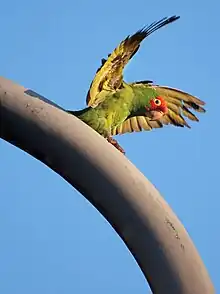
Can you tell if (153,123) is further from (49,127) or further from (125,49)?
(49,127)

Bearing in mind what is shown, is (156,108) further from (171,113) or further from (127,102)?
(127,102)

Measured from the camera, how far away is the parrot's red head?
→ 11.5ft

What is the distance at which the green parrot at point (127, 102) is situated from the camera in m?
3.25

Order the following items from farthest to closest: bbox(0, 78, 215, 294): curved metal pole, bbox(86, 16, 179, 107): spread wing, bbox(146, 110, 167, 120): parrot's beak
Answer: bbox(146, 110, 167, 120): parrot's beak < bbox(86, 16, 179, 107): spread wing < bbox(0, 78, 215, 294): curved metal pole

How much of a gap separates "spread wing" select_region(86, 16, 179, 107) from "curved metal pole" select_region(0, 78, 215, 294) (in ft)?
5.24

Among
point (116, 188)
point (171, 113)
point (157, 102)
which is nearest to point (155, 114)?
point (157, 102)

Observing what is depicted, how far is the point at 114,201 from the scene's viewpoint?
4.37 ft

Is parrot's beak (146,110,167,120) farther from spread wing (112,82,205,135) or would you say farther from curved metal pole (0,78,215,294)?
curved metal pole (0,78,215,294)

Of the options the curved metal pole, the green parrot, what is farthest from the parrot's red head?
the curved metal pole

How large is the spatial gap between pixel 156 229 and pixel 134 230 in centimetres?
5

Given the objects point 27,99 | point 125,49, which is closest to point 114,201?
point 27,99

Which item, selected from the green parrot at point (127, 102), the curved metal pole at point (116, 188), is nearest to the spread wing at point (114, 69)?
the green parrot at point (127, 102)

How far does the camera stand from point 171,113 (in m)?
3.47

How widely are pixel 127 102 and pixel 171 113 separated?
0.53m
